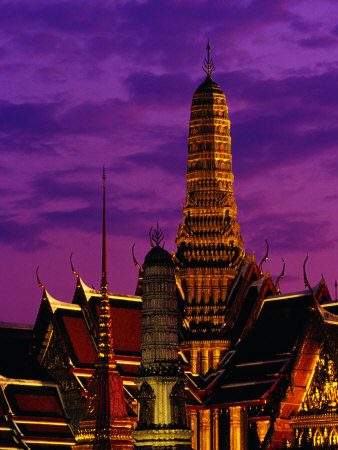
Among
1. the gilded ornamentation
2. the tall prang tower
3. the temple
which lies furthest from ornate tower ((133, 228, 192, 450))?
the tall prang tower

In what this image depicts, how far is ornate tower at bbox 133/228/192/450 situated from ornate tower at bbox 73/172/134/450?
35.0 ft

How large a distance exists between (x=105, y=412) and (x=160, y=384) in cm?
1163

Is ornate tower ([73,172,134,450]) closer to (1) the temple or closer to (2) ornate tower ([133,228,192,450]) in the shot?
(1) the temple

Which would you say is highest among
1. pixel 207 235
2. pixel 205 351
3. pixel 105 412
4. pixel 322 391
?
pixel 207 235

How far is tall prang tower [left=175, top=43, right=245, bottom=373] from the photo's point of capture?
69.1 m

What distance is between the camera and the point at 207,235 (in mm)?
69562

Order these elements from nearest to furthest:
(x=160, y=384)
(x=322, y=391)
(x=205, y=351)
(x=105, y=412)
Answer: (x=160, y=384)
(x=322, y=391)
(x=105, y=412)
(x=205, y=351)

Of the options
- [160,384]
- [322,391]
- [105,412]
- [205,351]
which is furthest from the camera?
[205,351]

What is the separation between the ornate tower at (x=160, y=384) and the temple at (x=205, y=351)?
7.53 meters

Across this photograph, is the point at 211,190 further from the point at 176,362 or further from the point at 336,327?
the point at 176,362

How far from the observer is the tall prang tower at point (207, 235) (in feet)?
227

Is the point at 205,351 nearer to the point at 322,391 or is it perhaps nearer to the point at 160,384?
the point at 322,391

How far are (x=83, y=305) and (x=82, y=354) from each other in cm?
209

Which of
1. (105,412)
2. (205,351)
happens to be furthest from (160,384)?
(205,351)
